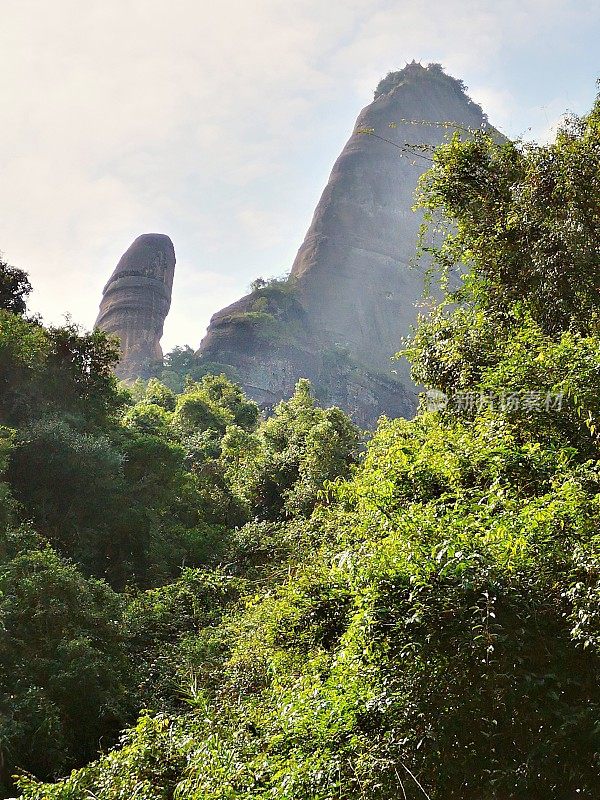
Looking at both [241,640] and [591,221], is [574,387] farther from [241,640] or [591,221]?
[241,640]

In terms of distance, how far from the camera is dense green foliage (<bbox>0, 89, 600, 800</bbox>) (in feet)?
9.51

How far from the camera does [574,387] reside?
4.35 metres

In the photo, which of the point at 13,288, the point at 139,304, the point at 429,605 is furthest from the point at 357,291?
the point at 429,605

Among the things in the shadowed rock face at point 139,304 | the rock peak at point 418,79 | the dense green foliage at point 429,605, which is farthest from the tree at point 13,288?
the rock peak at point 418,79

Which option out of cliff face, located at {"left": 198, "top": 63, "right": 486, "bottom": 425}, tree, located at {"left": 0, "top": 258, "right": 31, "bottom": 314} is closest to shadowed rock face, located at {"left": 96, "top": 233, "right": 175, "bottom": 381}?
cliff face, located at {"left": 198, "top": 63, "right": 486, "bottom": 425}

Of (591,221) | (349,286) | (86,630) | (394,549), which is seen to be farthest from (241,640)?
(349,286)

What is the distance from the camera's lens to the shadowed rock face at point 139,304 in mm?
43719

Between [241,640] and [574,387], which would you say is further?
[241,640]

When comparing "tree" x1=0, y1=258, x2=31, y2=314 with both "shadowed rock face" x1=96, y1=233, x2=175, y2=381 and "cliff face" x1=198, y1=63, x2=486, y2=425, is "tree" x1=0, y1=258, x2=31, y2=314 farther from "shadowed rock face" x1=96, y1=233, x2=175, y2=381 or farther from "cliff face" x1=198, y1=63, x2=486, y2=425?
"cliff face" x1=198, y1=63, x2=486, y2=425

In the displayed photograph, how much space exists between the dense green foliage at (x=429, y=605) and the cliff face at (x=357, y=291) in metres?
36.3

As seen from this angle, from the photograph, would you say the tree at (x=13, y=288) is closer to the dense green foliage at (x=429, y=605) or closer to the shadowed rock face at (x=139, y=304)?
the dense green foliage at (x=429, y=605)

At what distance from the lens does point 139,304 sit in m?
44.1

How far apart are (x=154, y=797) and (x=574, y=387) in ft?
12.1

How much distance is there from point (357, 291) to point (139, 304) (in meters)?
21.8
